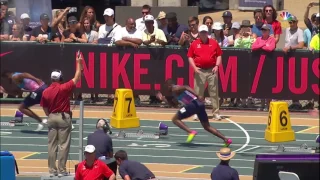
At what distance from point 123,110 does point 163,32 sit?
10.9ft

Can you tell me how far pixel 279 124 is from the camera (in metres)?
18.5

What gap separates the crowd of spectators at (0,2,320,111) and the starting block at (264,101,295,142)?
2983 millimetres

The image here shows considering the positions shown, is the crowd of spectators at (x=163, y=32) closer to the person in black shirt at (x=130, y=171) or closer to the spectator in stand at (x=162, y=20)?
the spectator in stand at (x=162, y=20)

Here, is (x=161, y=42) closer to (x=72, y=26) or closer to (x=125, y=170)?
(x=72, y=26)

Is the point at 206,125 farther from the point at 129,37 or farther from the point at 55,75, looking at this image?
the point at 129,37

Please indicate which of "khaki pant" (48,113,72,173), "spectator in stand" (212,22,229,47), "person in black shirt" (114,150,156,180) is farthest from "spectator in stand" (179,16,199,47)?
"person in black shirt" (114,150,156,180)

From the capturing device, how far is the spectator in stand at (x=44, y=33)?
920 inches

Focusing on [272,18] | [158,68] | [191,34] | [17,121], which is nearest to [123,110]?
[17,121]

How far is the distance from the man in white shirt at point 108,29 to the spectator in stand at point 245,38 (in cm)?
282

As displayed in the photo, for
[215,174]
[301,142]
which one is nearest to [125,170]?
[215,174]

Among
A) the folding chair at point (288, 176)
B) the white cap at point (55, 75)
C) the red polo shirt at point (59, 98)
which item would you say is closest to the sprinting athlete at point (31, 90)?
the white cap at point (55, 75)

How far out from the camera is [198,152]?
60.3ft

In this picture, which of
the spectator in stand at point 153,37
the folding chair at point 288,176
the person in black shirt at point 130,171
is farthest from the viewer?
the spectator in stand at point 153,37

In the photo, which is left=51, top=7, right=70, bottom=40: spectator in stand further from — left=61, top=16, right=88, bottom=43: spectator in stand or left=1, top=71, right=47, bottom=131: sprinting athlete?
left=1, top=71, right=47, bottom=131: sprinting athlete
